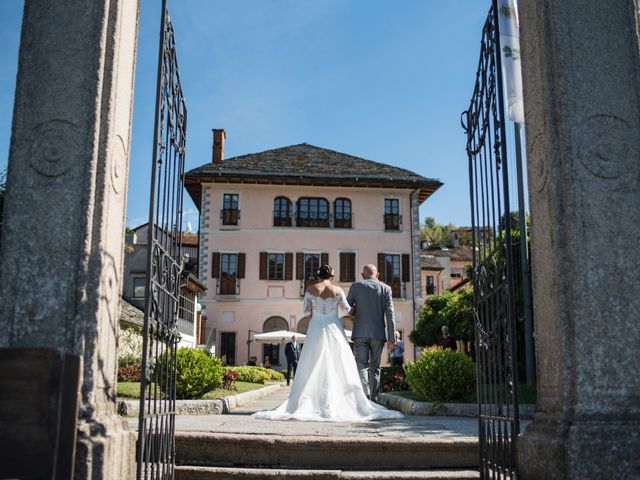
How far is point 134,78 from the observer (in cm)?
429

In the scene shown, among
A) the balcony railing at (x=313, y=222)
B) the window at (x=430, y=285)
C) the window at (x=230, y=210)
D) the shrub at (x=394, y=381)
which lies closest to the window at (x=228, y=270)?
the window at (x=230, y=210)

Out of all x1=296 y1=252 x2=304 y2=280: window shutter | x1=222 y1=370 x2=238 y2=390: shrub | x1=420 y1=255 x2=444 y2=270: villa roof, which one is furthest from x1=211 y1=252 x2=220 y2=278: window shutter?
x1=420 y1=255 x2=444 y2=270: villa roof

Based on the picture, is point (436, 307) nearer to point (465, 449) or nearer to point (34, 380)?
point (465, 449)

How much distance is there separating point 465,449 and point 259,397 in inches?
380

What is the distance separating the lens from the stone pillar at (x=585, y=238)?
11.3 feet

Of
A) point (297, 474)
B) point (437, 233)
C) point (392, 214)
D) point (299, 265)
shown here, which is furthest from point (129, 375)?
point (437, 233)

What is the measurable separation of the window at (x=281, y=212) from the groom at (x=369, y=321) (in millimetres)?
26392

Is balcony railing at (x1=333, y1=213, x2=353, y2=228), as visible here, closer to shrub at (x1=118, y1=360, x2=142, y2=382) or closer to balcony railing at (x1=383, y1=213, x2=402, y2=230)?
balcony railing at (x1=383, y1=213, x2=402, y2=230)

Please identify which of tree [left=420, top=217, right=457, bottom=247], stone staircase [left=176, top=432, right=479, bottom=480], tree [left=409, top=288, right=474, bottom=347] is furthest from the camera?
tree [left=420, top=217, right=457, bottom=247]

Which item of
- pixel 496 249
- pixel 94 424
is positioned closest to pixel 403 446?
pixel 496 249

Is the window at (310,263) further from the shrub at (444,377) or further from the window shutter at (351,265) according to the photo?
the shrub at (444,377)

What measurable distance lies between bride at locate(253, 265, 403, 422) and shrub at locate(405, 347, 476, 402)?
1070 millimetres

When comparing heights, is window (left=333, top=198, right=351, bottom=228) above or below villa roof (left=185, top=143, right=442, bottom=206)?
below

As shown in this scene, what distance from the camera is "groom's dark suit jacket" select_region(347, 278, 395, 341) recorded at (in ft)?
30.7
